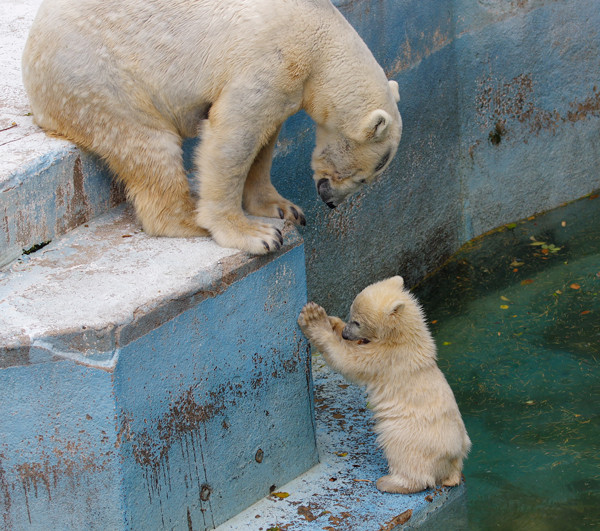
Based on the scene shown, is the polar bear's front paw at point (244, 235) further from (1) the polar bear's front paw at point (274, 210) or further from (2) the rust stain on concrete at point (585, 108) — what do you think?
(2) the rust stain on concrete at point (585, 108)

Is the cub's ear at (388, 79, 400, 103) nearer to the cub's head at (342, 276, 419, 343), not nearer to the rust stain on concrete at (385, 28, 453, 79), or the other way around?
the cub's head at (342, 276, 419, 343)

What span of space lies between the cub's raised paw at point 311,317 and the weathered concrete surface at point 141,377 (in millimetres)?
49

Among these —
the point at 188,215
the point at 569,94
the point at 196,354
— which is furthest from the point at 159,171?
the point at 569,94

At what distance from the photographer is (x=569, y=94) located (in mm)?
7934

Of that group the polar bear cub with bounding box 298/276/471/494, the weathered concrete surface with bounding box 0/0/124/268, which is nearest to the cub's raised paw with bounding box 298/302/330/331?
the polar bear cub with bounding box 298/276/471/494

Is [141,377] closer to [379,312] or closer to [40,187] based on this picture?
[40,187]

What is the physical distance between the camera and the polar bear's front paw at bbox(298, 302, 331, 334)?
4.25 meters

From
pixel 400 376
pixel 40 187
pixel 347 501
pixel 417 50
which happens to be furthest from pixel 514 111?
pixel 40 187

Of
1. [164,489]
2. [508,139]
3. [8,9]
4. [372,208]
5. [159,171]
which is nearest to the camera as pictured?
[164,489]

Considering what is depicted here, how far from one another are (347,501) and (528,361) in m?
2.16

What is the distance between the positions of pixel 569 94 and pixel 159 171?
5158 mm

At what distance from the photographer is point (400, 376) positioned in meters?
4.27

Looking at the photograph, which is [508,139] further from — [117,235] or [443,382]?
[117,235]

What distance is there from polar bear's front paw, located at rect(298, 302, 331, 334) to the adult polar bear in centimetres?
45
